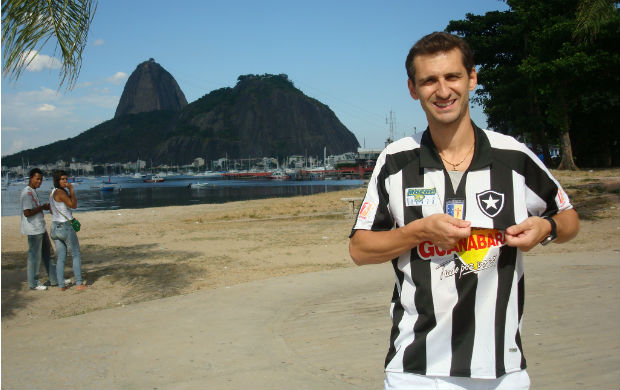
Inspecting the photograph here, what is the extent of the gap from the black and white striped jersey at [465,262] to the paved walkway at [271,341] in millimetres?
2412

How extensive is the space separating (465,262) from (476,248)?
2.5 inches

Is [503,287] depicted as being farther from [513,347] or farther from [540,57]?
[540,57]

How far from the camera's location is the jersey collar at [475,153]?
1.93m

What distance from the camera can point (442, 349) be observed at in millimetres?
1853

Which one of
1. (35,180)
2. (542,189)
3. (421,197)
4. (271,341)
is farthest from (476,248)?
(35,180)

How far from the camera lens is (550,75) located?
29.4 m

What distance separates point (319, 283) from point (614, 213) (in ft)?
36.7

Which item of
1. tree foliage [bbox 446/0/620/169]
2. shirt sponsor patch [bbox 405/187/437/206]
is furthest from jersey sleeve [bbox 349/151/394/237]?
tree foliage [bbox 446/0/620/169]

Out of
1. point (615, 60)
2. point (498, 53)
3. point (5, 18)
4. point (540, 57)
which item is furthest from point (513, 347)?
point (498, 53)

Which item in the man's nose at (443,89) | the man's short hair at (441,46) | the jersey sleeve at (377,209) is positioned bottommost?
the jersey sleeve at (377,209)

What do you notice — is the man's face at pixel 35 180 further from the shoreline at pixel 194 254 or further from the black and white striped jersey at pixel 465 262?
the black and white striped jersey at pixel 465 262

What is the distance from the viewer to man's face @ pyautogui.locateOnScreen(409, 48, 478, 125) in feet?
6.26

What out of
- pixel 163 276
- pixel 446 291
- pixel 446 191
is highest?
pixel 446 191

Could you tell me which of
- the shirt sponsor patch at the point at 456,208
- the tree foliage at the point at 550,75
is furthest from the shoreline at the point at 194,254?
the tree foliage at the point at 550,75
